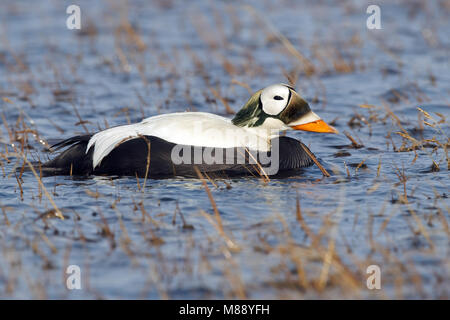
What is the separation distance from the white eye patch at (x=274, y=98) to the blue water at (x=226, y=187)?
616 millimetres

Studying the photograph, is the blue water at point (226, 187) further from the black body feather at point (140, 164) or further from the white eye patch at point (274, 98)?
the white eye patch at point (274, 98)

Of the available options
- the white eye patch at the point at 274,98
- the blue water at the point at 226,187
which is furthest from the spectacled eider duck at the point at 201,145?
the blue water at the point at 226,187

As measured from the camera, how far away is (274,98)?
241 inches

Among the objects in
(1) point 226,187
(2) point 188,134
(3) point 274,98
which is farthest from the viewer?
(3) point 274,98

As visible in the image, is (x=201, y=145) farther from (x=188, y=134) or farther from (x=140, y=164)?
(x=140, y=164)

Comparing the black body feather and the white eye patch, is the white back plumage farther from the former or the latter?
the white eye patch

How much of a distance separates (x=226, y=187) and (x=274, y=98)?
93 cm

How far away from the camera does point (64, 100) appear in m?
9.29

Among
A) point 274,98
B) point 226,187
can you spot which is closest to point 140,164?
point 226,187

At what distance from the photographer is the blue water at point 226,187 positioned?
13.6ft

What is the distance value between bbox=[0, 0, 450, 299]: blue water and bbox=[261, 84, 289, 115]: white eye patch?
62 cm

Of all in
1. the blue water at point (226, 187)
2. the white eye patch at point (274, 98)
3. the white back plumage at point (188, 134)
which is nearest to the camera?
the blue water at point (226, 187)
